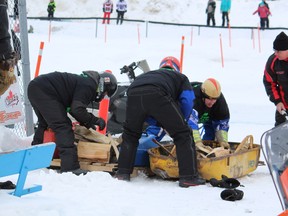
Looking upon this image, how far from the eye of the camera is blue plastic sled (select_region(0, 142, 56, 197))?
511 cm

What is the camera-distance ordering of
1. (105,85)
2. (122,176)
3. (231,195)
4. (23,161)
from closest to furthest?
(23,161) < (231,195) < (122,176) < (105,85)

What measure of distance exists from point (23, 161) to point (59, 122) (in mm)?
2214

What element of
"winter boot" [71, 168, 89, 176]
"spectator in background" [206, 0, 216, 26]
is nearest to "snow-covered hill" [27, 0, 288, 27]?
"spectator in background" [206, 0, 216, 26]

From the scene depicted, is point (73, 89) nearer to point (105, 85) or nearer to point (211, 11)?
point (105, 85)

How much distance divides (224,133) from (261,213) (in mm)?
2645

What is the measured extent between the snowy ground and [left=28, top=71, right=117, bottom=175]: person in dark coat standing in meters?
0.38

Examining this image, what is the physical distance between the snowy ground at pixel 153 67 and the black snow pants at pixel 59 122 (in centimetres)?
33

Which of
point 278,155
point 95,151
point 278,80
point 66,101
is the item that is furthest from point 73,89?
point 278,155

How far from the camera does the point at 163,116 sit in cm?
695

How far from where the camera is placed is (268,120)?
13.6 metres

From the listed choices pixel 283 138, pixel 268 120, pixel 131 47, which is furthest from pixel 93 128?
pixel 131 47

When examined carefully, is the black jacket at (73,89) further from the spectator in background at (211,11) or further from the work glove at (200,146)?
the spectator in background at (211,11)

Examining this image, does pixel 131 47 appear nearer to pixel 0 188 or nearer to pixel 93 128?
pixel 93 128

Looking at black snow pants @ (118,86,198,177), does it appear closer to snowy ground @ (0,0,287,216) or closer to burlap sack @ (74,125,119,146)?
snowy ground @ (0,0,287,216)
